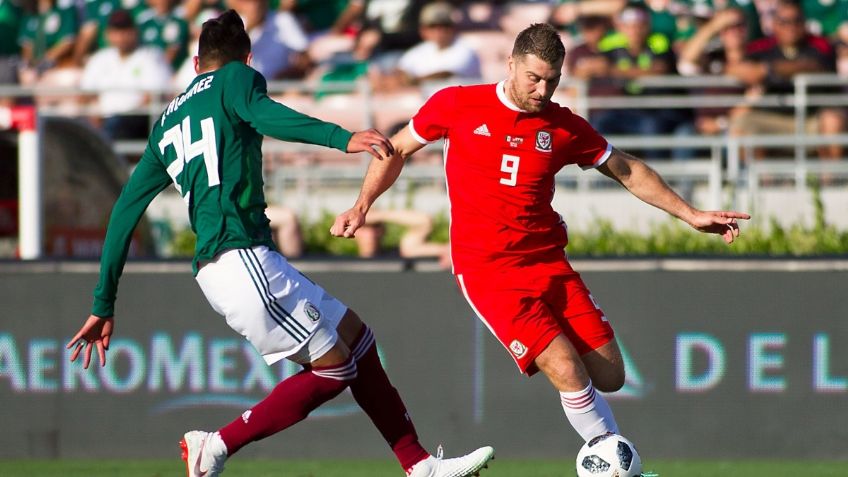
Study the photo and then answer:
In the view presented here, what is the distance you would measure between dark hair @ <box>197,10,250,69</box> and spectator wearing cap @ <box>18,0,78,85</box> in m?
9.20

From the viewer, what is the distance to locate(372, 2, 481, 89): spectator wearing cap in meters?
13.1

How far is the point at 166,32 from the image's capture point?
47.8 ft

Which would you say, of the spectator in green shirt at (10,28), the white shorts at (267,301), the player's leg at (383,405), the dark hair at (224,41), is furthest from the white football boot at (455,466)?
the spectator in green shirt at (10,28)

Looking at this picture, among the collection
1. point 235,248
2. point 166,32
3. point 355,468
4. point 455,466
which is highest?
point 166,32

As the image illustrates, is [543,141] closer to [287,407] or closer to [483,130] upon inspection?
[483,130]

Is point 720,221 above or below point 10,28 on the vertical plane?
below

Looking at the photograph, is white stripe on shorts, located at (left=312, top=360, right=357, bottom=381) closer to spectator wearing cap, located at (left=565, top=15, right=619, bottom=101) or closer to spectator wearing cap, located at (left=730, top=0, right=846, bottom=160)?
spectator wearing cap, located at (left=565, top=15, right=619, bottom=101)

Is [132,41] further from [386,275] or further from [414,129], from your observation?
[414,129]

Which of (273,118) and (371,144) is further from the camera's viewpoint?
(273,118)

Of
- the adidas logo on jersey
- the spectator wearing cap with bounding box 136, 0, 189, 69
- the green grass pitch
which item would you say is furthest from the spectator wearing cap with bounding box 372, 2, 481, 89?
the adidas logo on jersey

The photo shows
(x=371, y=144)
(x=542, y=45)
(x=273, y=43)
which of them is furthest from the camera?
(x=273, y=43)

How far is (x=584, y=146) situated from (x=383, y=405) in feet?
5.31

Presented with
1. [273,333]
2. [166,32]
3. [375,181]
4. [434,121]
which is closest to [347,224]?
[375,181]

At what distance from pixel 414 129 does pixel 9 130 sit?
555 centimetres
